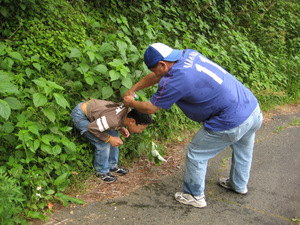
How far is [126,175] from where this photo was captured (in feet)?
12.6

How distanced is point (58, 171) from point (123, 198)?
2.47 ft

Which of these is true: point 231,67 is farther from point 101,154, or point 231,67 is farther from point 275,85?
point 101,154

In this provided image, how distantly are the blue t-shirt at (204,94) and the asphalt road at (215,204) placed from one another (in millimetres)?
966

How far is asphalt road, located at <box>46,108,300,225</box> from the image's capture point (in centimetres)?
302

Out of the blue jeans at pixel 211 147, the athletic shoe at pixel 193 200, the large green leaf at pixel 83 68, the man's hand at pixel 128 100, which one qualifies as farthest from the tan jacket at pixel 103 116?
the athletic shoe at pixel 193 200

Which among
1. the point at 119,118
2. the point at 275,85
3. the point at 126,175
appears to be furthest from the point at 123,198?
the point at 275,85

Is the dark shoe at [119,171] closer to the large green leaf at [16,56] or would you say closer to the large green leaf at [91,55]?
the large green leaf at [91,55]

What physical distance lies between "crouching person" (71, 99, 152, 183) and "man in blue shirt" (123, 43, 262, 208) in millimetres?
244

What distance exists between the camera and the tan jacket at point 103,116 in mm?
3307

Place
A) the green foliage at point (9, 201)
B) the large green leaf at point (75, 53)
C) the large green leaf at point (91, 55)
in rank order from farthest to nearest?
1. the large green leaf at point (75, 53)
2. the large green leaf at point (91, 55)
3. the green foliage at point (9, 201)

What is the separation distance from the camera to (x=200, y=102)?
9.45 feet

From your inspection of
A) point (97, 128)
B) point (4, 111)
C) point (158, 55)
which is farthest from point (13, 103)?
point (158, 55)

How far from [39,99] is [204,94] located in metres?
1.64

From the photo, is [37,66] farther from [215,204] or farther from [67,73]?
[215,204]
